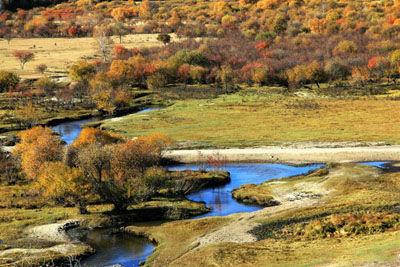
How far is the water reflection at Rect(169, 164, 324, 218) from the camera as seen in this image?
63841 mm

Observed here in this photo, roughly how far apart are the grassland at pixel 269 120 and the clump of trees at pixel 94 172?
25.4 meters

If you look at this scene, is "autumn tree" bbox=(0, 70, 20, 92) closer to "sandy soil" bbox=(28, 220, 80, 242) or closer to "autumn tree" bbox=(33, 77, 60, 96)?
"autumn tree" bbox=(33, 77, 60, 96)

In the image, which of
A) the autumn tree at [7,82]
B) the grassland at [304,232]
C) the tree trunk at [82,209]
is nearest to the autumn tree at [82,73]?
the autumn tree at [7,82]

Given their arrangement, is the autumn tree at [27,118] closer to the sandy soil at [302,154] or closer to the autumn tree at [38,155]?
the autumn tree at [38,155]

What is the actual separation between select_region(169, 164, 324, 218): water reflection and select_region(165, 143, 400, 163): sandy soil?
2.29m

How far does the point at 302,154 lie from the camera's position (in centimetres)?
8612

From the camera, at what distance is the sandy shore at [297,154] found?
83500 millimetres

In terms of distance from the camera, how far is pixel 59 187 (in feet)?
201

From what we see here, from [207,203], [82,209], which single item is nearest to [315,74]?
[207,203]

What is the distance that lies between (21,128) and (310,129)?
2167 inches

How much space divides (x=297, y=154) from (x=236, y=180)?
14.7 meters

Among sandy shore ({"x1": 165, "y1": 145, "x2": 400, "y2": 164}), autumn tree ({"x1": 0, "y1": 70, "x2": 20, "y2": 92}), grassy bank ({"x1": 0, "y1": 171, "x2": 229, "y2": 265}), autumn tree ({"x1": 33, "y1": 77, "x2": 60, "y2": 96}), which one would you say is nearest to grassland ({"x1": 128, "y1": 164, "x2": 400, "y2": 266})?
grassy bank ({"x1": 0, "y1": 171, "x2": 229, "y2": 265})

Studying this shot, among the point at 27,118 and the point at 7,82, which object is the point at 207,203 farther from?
the point at 7,82

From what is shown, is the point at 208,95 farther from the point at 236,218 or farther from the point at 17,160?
the point at 236,218
